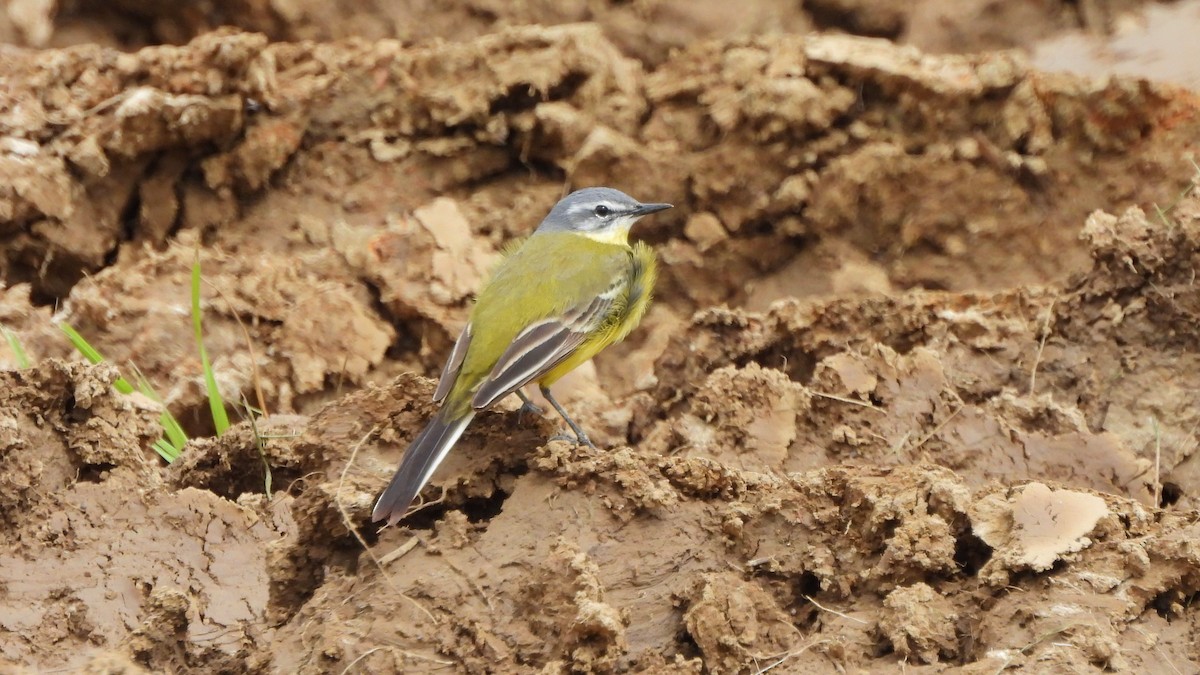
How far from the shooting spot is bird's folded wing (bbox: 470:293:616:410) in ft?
15.3

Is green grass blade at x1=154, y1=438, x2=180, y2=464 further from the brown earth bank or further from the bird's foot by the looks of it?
the brown earth bank

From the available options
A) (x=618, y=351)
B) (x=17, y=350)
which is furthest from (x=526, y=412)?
(x=618, y=351)

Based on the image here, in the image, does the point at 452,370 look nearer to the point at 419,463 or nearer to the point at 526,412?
the point at 526,412

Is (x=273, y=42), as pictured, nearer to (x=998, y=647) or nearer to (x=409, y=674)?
(x=409, y=674)

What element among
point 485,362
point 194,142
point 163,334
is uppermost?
point 485,362

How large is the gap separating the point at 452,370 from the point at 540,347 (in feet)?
1.74

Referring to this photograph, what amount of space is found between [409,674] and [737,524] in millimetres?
1086

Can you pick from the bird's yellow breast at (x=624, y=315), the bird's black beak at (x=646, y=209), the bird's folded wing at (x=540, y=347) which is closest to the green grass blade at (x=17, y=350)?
the bird's folded wing at (x=540, y=347)

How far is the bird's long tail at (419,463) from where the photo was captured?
4004 mm

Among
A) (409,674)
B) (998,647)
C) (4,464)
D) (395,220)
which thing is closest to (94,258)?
(395,220)

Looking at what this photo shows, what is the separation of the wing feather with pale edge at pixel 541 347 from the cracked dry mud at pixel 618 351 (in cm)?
14

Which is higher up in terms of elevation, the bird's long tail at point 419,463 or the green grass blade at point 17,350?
the bird's long tail at point 419,463

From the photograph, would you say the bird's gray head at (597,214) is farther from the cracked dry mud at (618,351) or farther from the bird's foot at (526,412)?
the bird's foot at (526,412)

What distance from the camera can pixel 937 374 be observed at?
532cm
